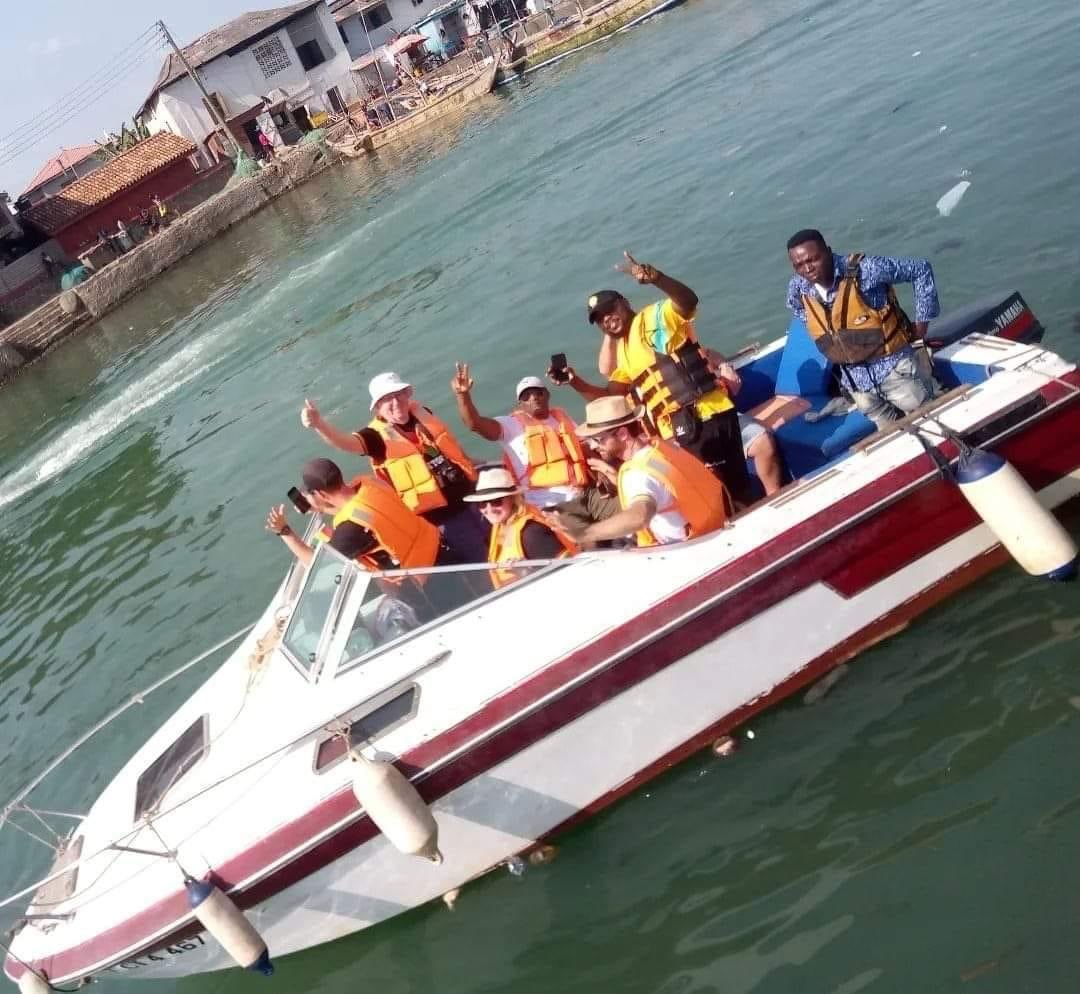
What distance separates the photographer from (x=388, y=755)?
4.94 m

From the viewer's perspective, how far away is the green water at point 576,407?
4656 millimetres

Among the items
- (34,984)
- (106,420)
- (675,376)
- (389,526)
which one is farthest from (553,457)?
(106,420)

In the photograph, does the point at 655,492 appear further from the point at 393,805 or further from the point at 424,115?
the point at 424,115

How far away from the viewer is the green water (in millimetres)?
4656

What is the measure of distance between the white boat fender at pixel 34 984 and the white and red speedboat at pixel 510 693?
12 millimetres

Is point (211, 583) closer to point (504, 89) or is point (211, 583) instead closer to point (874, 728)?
point (874, 728)

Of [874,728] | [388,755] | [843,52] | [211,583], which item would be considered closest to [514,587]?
[388,755]

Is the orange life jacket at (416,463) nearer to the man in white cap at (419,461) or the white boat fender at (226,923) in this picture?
the man in white cap at (419,461)

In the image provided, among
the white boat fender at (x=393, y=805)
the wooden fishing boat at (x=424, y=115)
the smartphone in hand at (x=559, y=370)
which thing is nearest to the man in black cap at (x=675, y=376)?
the smartphone in hand at (x=559, y=370)

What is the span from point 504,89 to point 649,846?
116ft

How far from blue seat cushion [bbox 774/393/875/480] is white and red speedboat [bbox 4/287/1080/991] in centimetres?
75

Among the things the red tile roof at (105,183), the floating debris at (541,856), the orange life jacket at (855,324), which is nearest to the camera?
the floating debris at (541,856)

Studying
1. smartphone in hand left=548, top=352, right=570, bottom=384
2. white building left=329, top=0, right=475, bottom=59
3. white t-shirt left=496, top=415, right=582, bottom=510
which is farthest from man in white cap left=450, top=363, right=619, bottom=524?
white building left=329, top=0, right=475, bottom=59

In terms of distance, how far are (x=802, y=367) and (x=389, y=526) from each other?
2963 mm
